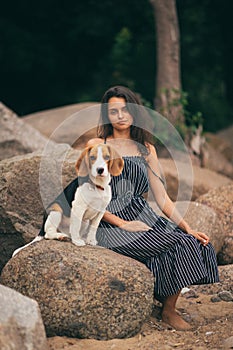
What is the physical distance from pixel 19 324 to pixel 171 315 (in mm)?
1479

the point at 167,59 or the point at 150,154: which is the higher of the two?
the point at 167,59

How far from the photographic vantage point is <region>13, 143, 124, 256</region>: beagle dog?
4.85 m

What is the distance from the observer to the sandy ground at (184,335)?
457 cm

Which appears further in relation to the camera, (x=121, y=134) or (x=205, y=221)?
(x=205, y=221)

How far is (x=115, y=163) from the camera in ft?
16.3

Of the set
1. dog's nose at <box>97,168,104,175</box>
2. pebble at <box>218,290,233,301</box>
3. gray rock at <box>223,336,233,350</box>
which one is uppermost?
dog's nose at <box>97,168,104,175</box>

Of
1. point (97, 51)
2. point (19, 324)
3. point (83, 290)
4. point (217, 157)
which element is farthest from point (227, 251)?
point (97, 51)

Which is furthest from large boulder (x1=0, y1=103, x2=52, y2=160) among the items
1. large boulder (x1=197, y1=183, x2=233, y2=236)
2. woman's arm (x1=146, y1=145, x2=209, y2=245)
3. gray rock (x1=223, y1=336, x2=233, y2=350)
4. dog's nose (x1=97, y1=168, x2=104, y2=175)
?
gray rock (x1=223, y1=336, x2=233, y2=350)

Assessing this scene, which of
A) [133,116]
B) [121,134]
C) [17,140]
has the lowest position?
[17,140]

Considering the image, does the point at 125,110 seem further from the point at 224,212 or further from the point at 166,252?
the point at 224,212

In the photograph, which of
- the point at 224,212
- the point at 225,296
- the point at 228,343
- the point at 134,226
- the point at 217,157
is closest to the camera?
the point at 228,343

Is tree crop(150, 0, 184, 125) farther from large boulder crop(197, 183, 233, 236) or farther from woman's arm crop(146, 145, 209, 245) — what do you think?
woman's arm crop(146, 145, 209, 245)

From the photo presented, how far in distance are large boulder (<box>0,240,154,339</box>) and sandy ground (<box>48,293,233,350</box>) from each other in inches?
3.0

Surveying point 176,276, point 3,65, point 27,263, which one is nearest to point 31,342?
point 27,263
